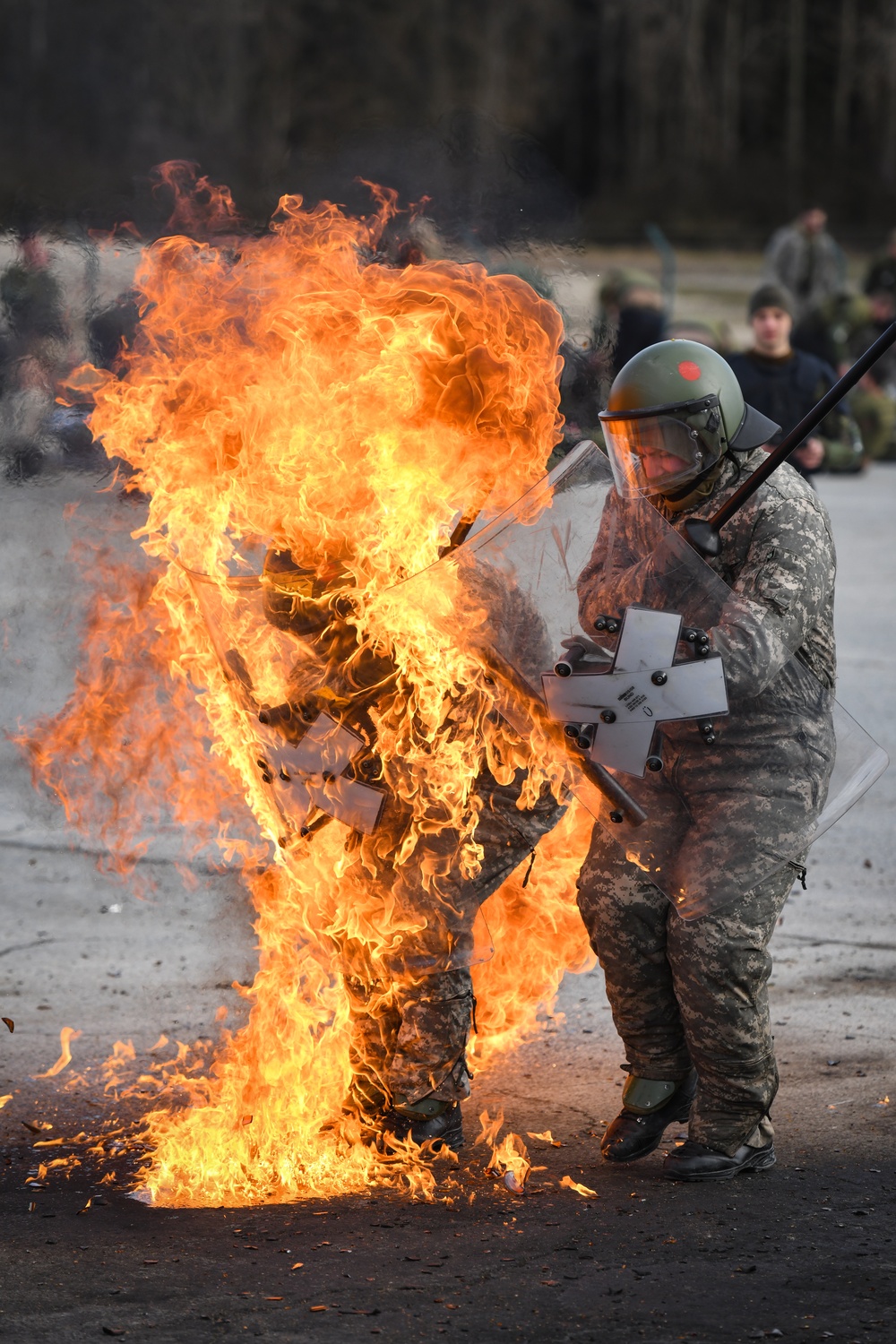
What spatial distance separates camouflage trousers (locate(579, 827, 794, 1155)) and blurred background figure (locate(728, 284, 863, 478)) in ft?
15.9

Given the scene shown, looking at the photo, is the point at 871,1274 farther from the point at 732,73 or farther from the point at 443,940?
the point at 732,73

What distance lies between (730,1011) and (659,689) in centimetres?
78

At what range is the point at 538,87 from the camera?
48.5 meters

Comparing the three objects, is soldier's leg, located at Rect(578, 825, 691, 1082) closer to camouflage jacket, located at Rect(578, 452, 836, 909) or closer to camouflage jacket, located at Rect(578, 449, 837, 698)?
camouflage jacket, located at Rect(578, 452, 836, 909)

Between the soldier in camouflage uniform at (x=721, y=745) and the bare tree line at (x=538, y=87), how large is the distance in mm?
31284

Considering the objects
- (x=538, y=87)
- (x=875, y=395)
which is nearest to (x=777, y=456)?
(x=875, y=395)

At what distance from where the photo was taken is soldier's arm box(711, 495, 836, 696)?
3617 mm

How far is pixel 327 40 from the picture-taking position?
45.6 m

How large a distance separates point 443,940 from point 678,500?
1.17m

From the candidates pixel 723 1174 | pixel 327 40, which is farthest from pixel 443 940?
pixel 327 40

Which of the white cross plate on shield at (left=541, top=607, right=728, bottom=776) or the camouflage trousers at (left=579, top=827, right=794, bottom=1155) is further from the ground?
the white cross plate on shield at (left=541, top=607, right=728, bottom=776)

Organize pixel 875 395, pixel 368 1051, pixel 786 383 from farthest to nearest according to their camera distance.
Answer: pixel 875 395 → pixel 786 383 → pixel 368 1051

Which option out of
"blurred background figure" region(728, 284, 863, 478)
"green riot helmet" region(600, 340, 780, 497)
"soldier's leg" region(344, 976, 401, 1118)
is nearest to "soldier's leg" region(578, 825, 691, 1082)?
"soldier's leg" region(344, 976, 401, 1118)

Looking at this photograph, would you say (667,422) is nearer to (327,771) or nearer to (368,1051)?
(327,771)
